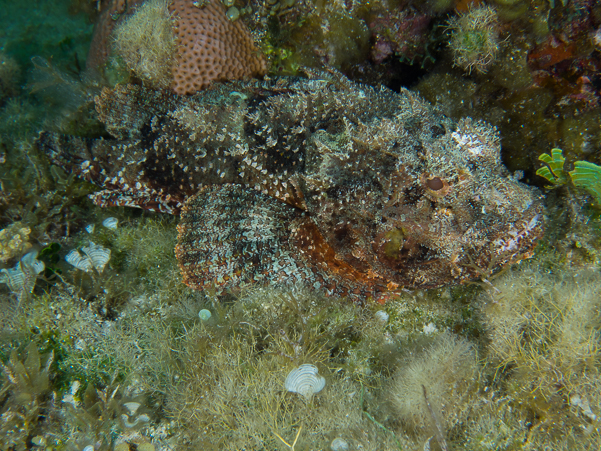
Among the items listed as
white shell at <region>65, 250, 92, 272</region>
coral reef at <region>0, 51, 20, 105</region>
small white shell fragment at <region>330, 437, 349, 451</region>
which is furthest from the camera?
coral reef at <region>0, 51, 20, 105</region>

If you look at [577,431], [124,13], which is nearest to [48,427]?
[577,431]

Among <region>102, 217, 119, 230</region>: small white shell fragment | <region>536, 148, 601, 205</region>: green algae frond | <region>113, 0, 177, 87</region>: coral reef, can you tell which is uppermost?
<region>113, 0, 177, 87</region>: coral reef

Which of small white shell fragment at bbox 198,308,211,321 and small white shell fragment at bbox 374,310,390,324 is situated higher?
small white shell fragment at bbox 374,310,390,324

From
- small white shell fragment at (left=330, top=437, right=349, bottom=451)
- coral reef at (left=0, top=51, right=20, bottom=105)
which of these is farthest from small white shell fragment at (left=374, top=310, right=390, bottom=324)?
coral reef at (left=0, top=51, right=20, bottom=105)

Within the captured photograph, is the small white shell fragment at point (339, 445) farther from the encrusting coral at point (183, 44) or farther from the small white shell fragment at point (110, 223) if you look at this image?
the encrusting coral at point (183, 44)

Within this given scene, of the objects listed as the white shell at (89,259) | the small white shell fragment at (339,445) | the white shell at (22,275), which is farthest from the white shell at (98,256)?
the small white shell fragment at (339,445)

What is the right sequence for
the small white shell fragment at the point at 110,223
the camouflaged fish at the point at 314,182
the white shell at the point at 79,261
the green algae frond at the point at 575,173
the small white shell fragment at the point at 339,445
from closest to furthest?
1. the small white shell fragment at the point at 339,445
2. the camouflaged fish at the point at 314,182
3. the green algae frond at the point at 575,173
4. the white shell at the point at 79,261
5. the small white shell fragment at the point at 110,223

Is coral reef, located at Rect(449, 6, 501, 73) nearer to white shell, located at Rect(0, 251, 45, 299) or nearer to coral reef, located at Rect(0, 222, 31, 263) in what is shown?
white shell, located at Rect(0, 251, 45, 299)

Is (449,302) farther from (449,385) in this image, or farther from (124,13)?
(124,13)
